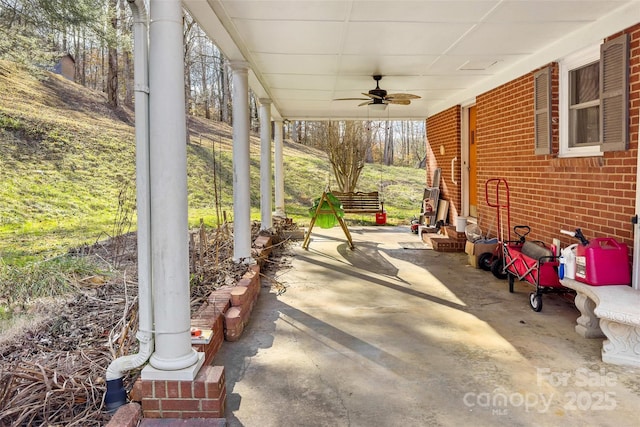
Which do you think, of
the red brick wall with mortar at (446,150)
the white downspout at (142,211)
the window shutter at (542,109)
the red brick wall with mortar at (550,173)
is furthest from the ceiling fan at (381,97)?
the white downspout at (142,211)

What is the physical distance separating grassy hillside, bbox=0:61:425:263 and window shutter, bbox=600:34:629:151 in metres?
4.27

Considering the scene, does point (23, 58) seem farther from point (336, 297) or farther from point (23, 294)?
point (336, 297)

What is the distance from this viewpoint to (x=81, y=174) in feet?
43.4

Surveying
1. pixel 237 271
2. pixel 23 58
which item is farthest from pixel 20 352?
pixel 23 58

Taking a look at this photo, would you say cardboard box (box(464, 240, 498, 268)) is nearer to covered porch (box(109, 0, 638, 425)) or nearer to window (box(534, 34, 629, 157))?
covered porch (box(109, 0, 638, 425))

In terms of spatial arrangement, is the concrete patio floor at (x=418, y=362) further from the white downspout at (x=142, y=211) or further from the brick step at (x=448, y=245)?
the brick step at (x=448, y=245)

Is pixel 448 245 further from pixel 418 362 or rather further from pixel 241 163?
pixel 418 362

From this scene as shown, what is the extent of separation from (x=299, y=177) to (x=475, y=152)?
34.3 feet

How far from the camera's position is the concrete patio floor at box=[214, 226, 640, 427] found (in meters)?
2.58

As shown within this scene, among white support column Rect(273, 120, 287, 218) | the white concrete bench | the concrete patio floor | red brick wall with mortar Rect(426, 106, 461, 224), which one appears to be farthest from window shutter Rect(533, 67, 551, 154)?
white support column Rect(273, 120, 287, 218)

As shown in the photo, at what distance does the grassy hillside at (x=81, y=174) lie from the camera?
891cm

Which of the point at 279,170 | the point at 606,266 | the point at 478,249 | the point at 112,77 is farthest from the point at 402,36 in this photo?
the point at 112,77

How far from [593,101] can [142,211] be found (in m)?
4.00

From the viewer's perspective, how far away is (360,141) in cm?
1243
